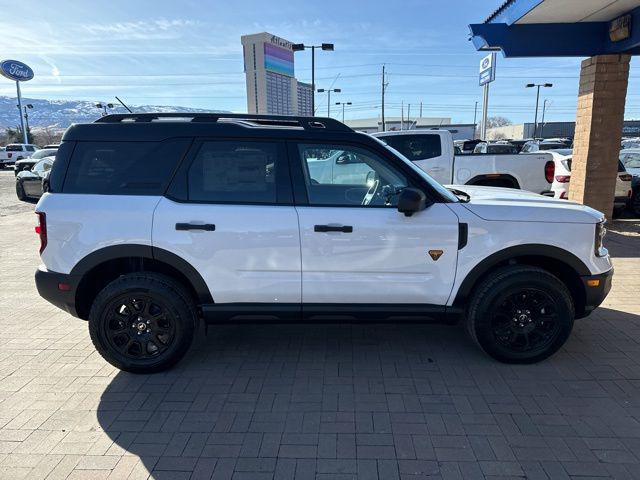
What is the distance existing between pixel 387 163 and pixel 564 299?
1744mm

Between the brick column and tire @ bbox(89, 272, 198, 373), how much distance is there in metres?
7.86

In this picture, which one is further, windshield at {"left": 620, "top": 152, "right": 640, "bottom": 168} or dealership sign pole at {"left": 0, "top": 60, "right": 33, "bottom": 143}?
dealership sign pole at {"left": 0, "top": 60, "right": 33, "bottom": 143}

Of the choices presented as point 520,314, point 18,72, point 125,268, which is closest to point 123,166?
point 125,268

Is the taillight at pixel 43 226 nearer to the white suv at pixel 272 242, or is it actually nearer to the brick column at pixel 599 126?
the white suv at pixel 272 242

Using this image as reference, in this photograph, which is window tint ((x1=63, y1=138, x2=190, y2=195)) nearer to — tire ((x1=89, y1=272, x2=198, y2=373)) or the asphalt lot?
tire ((x1=89, y1=272, x2=198, y2=373))

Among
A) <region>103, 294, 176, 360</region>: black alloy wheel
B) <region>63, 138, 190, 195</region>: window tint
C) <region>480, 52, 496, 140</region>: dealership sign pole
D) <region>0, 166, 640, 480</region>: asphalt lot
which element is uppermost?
<region>480, 52, 496, 140</region>: dealership sign pole

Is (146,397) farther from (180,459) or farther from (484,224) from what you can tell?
(484,224)

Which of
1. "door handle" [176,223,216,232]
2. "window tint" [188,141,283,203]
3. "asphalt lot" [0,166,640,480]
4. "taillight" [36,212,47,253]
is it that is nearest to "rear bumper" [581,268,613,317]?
"asphalt lot" [0,166,640,480]

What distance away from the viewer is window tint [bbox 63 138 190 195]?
3.48m

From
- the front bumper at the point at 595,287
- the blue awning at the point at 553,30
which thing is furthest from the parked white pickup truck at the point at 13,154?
the front bumper at the point at 595,287

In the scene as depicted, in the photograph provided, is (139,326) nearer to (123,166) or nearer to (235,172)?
(123,166)

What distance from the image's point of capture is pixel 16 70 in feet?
167

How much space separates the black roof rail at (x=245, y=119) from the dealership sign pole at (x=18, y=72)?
185ft

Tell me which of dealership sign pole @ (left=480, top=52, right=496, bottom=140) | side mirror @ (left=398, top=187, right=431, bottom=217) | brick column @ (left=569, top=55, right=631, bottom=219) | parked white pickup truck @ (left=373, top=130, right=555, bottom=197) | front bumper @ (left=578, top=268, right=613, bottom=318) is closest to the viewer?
side mirror @ (left=398, top=187, right=431, bottom=217)
